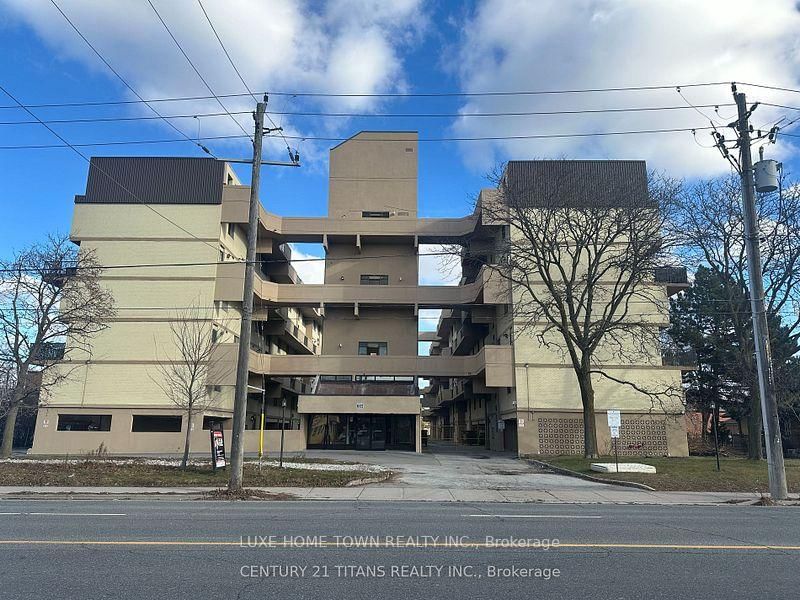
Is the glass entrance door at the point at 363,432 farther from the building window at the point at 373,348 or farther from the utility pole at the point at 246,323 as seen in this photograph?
the utility pole at the point at 246,323

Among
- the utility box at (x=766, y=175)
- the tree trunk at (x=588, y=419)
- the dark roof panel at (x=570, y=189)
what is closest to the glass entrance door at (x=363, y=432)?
the tree trunk at (x=588, y=419)

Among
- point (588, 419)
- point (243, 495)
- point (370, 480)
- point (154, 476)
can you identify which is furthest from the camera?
point (588, 419)

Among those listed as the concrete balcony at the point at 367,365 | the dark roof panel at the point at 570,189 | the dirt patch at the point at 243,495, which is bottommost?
the dirt patch at the point at 243,495

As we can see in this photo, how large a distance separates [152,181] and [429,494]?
29783mm

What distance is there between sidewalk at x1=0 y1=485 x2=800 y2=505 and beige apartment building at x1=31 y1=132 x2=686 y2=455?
1551cm

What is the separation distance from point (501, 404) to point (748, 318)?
15425 millimetres

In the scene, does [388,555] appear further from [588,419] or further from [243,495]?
[588,419]

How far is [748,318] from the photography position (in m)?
29.8

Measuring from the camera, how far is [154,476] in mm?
18453

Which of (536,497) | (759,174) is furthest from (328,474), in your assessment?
(759,174)

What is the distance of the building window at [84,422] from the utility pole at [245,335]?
Result: 22434mm

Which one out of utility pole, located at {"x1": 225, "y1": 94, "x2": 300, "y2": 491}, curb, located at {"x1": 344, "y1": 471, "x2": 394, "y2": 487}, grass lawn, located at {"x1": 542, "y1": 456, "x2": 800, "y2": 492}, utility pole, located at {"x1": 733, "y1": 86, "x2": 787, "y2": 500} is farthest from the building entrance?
utility pole, located at {"x1": 733, "y1": 86, "x2": 787, "y2": 500}

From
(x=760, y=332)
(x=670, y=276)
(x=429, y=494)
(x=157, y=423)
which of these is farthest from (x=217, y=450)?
(x=670, y=276)

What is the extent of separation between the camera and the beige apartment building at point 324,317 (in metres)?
33.8
